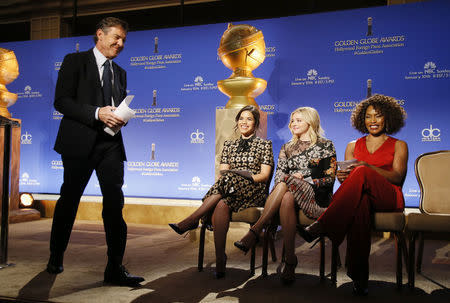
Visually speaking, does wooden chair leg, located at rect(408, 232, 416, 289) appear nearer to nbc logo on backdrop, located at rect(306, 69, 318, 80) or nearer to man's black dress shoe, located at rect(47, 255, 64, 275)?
man's black dress shoe, located at rect(47, 255, 64, 275)

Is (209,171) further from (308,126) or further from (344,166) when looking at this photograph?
(344,166)

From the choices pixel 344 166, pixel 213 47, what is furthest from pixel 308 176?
pixel 213 47

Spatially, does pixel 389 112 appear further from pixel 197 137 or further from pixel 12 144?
pixel 12 144

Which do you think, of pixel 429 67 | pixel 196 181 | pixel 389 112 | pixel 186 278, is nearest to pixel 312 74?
pixel 429 67

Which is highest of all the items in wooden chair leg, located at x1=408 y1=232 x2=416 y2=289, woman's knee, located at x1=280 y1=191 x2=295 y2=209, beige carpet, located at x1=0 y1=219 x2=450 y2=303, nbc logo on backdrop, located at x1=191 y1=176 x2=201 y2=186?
woman's knee, located at x1=280 y1=191 x2=295 y2=209

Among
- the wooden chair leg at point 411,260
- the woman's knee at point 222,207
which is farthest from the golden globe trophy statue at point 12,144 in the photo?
the wooden chair leg at point 411,260

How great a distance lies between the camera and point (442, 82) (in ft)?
15.5

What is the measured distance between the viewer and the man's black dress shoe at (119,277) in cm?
242

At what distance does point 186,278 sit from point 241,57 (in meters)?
2.44

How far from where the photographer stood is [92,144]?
242cm

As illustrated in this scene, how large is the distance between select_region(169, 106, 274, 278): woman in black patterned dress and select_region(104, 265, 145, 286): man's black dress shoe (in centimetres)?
44

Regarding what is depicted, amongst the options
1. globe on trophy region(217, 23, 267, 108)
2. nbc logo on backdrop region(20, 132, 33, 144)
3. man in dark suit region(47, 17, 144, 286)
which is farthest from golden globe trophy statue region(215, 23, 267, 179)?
nbc logo on backdrop region(20, 132, 33, 144)

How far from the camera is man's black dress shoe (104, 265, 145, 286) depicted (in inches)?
95.1

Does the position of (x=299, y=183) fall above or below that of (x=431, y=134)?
below
